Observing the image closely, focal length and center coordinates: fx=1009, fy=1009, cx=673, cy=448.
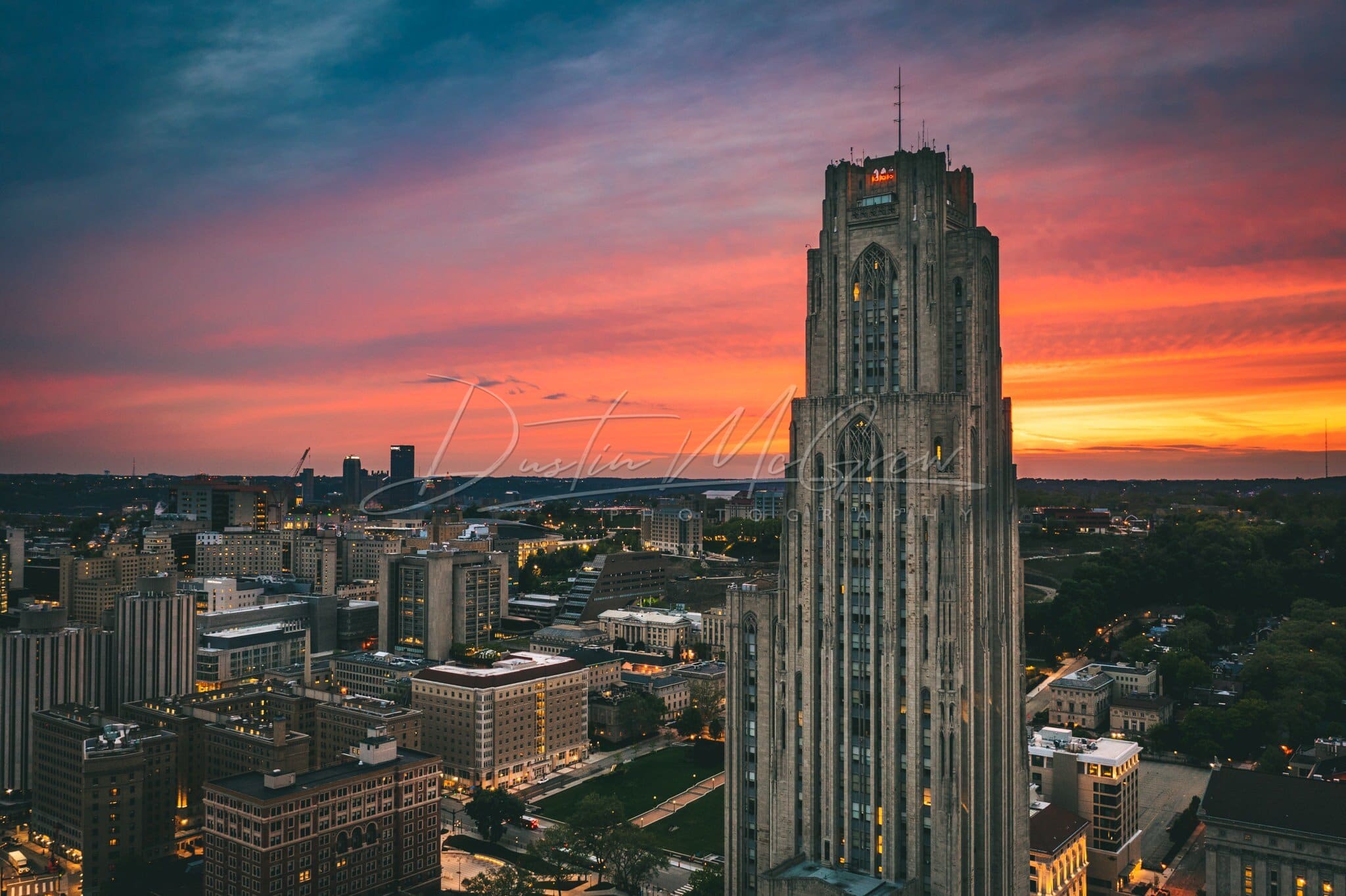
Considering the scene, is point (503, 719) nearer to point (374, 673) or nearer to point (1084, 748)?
point (374, 673)

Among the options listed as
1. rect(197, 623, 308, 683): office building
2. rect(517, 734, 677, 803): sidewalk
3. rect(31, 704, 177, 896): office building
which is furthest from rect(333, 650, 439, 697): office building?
rect(31, 704, 177, 896): office building

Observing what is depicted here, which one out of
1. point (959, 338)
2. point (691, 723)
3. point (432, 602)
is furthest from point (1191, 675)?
point (432, 602)

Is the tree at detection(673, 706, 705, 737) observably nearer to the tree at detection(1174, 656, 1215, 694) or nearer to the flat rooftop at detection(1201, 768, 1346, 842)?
the flat rooftop at detection(1201, 768, 1346, 842)

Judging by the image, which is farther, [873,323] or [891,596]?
[873,323]

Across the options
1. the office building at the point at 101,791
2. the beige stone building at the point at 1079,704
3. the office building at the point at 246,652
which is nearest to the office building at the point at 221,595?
Result: the office building at the point at 246,652

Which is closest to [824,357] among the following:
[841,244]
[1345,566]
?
[841,244]

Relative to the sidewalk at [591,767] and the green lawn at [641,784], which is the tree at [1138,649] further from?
the sidewalk at [591,767]
